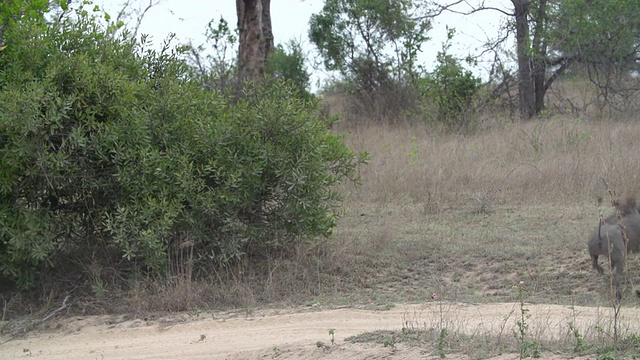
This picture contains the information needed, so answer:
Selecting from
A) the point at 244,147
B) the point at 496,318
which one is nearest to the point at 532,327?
the point at 496,318

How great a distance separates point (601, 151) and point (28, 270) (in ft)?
29.1

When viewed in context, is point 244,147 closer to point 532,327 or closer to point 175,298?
point 175,298

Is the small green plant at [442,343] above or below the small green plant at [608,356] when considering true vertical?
below

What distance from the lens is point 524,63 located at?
20844 mm

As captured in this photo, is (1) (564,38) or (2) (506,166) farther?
(1) (564,38)

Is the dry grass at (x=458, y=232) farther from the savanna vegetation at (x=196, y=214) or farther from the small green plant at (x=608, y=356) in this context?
the small green plant at (x=608, y=356)

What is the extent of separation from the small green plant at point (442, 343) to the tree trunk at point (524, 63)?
50.5 ft

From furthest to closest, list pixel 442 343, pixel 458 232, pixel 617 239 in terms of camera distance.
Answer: pixel 458 232 < pixel 617 239 < pixel 442 343

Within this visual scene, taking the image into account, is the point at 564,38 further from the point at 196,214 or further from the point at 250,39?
the point at 196,214

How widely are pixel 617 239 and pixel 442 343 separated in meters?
2.71

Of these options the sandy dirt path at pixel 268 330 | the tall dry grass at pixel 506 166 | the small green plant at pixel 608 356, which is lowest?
the sandy dirt path at pixel 268 330

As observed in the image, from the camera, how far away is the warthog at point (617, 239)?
748cm

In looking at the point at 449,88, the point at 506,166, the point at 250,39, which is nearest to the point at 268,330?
the point at 506,166

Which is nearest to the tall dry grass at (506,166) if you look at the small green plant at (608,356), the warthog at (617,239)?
the warthog at (617,239)
